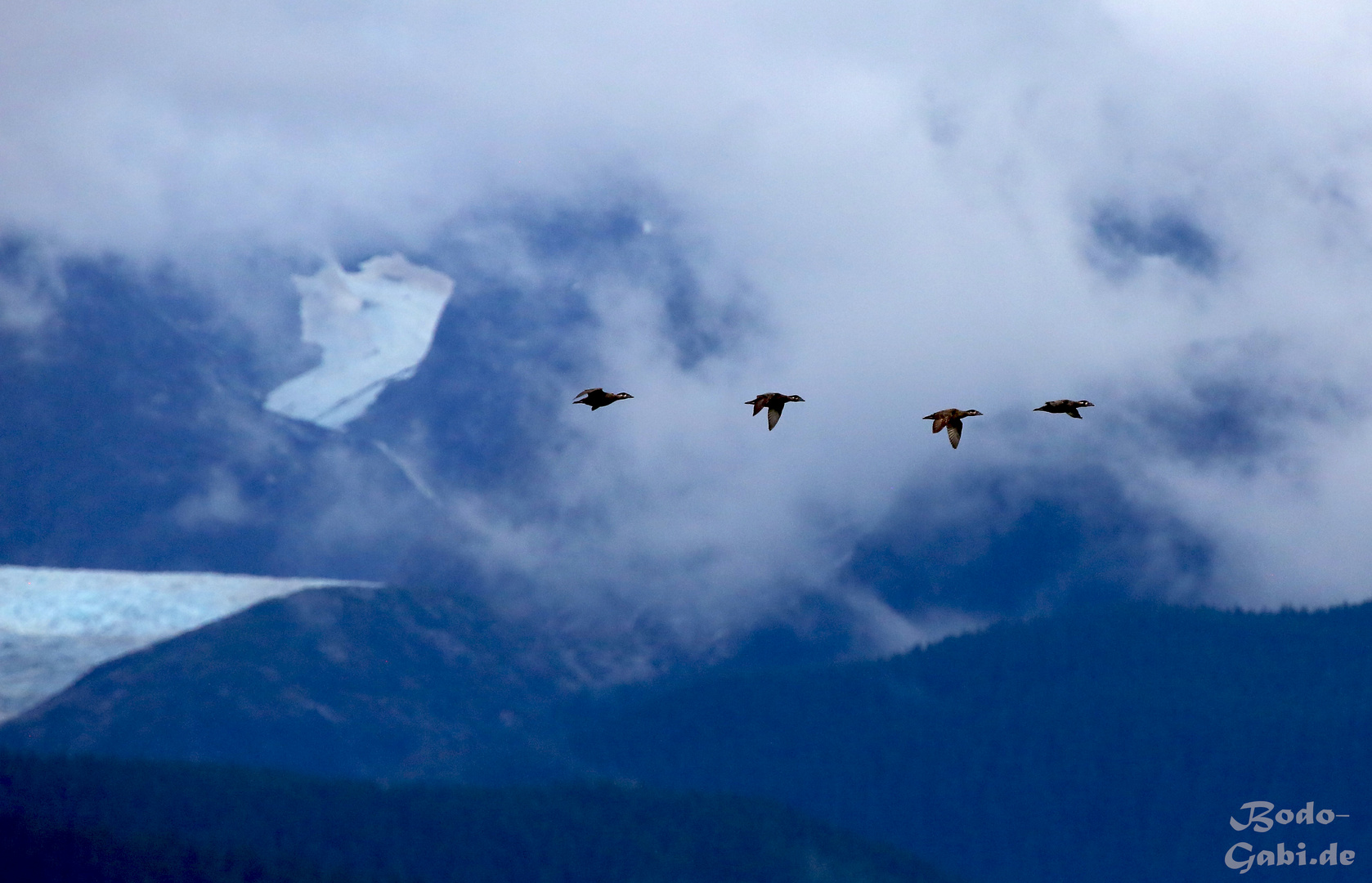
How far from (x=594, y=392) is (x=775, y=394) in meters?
7.36

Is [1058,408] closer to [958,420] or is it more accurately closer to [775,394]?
[958,420]

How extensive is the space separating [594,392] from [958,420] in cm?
1456

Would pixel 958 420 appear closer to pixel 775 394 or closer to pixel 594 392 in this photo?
pixel 775 394

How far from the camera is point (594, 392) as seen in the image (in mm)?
88062

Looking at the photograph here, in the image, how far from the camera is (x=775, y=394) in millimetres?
88938

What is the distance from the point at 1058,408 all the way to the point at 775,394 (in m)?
11.3

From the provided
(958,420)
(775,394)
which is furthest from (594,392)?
(958,420)

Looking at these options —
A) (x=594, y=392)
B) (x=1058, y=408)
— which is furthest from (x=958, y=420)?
(x=594, y=392)

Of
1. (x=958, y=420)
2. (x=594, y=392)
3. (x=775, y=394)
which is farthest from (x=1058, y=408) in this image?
(x=594, y=392)

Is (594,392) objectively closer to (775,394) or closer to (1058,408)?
(775,394)

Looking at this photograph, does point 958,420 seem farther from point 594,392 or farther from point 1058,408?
point 594,392

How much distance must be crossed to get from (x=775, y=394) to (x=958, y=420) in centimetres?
796

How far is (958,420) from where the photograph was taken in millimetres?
85125
